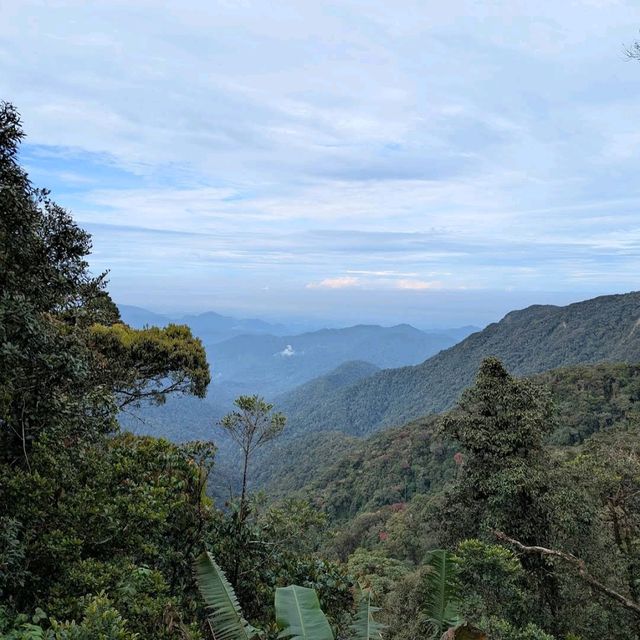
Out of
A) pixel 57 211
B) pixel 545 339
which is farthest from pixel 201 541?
pixel 545 339

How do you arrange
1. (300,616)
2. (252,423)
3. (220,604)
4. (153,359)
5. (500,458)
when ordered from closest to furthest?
(300,616)
(220,604)
(252,423)
(153,359)
(500,458)

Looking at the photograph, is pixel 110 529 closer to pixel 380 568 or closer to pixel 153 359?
pixel 153 359

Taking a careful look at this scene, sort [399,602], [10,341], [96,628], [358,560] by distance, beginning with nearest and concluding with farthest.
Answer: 1. [96,628]
2. [10,341]
3. [399,602]
4. [358,560]

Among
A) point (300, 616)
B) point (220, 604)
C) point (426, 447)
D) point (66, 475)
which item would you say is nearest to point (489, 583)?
point (300, 616)

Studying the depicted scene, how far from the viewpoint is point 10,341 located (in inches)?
186

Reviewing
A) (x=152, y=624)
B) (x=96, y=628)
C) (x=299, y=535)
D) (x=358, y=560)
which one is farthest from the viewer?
(x=358, y=560)

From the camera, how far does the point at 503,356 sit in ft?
513

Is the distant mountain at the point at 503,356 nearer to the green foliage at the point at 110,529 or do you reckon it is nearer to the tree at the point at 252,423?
the tree at the point at 252,423

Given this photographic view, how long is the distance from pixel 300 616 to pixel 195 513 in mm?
2291

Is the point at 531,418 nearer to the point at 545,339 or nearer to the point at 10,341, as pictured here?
the point at 10,341

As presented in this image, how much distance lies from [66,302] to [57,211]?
1099mm

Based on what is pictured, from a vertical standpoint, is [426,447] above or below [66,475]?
below

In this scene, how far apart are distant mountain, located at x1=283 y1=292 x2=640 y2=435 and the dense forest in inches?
4297

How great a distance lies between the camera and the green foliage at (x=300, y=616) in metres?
4.32
